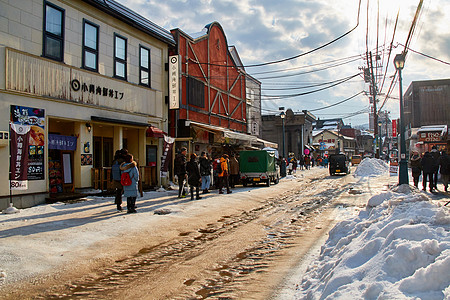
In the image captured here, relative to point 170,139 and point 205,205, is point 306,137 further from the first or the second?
point 205,205

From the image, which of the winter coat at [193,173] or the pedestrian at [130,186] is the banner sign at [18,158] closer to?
the pedestrian at [130,186]

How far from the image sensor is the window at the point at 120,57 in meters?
14.8

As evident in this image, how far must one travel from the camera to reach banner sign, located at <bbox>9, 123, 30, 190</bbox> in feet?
32.4

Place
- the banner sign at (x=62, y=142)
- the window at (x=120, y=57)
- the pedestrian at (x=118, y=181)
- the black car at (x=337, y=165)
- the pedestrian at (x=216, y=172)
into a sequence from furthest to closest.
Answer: the black car at (x=337, y=165)
the pedestrian at (x=216, y=172)
the window at (x=120, y=57)
the banner sign at (x=62, y=142)
the pedestrian at (x=118, y=181)

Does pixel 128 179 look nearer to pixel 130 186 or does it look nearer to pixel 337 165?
pixel 130 186

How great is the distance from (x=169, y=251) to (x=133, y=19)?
12.4 metres

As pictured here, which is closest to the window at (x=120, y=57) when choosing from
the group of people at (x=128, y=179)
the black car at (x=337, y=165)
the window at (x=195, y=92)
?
the window at (x=195, y=92)

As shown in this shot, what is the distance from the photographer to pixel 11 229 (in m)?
7.35

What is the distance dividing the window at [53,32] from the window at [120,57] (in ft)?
9.22

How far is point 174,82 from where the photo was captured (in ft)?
57.9

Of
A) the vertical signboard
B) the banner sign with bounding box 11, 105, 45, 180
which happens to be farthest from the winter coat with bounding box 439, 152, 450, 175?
the banner sign with bounding box 11, 105, 45, 180

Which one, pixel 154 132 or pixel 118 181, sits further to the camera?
pixel 154 132

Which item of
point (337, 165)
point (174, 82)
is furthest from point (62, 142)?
point (337, 165)

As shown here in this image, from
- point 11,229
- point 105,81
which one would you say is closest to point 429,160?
point 105,81
